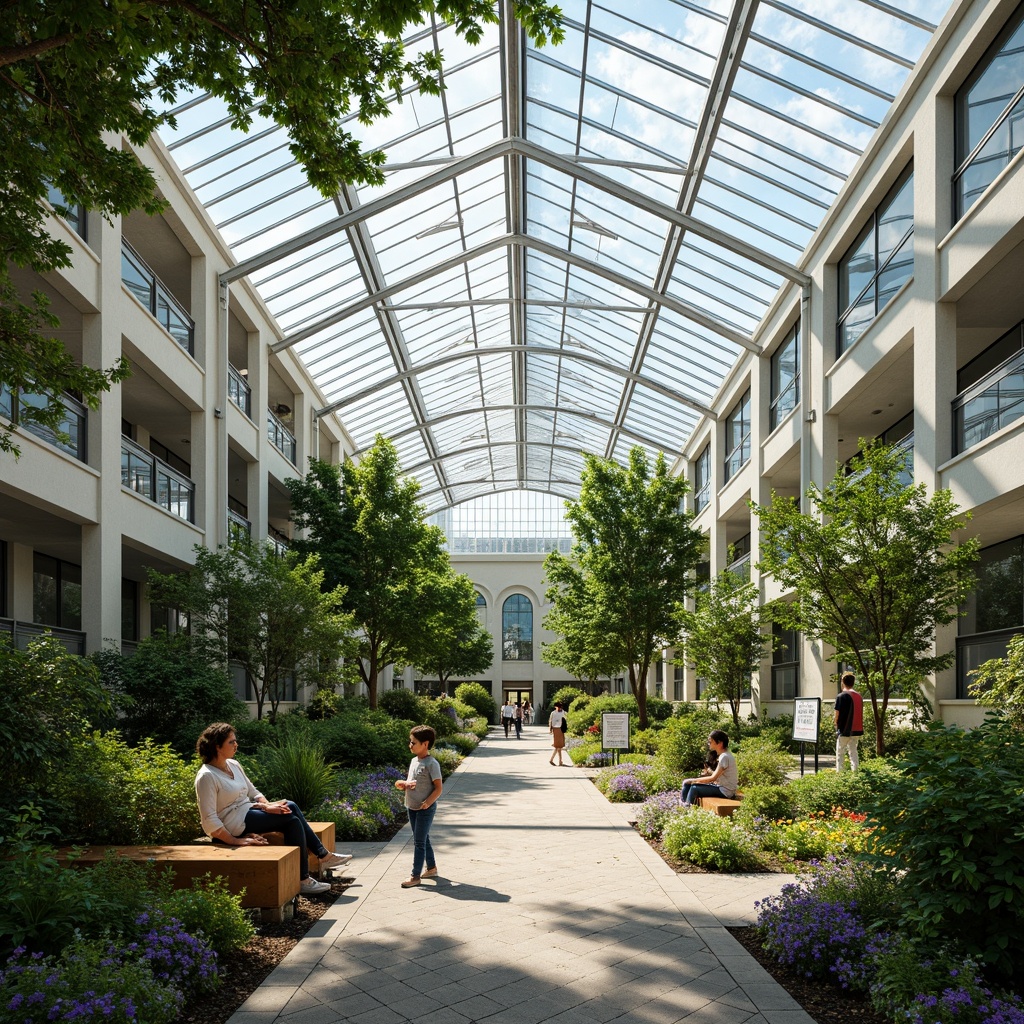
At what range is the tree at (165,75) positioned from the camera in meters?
6.16

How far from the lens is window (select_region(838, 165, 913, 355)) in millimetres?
16219

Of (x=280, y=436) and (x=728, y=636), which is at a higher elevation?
(x=280, y=436)

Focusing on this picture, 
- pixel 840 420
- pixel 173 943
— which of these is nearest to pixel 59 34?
pixel 173 943

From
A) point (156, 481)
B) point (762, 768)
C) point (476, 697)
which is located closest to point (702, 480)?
point (476, 697)

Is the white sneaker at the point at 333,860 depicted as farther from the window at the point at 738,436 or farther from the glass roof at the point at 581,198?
the window at the point at 738,436

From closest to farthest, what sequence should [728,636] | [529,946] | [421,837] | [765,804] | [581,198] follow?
[529,946]
[421,837]
[765,804]
[581,198]
[728,636]

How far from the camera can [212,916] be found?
586cm

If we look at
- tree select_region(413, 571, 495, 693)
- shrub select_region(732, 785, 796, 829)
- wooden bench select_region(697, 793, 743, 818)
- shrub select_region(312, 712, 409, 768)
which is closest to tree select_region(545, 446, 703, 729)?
tree select_region(413, 571, 495, 693)

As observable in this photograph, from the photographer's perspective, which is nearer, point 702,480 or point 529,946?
point 529,946

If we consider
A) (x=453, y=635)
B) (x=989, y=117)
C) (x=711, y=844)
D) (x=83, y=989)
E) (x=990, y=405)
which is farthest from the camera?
(x=453, y=635)

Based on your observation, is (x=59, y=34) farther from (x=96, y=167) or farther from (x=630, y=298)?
(x=630, y=298)

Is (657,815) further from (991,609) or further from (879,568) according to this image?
(991,609)

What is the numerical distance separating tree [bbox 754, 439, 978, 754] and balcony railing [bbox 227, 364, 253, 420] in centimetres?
1380

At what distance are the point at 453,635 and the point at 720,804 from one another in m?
21.1
